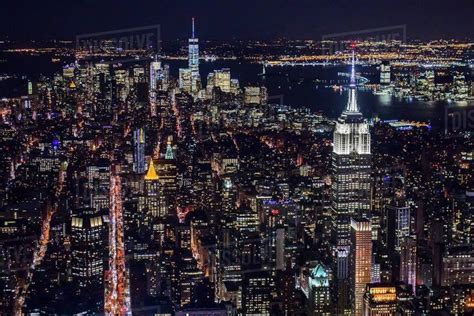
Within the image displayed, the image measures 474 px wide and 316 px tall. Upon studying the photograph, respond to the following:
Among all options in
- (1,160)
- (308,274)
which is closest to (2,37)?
(1,160)

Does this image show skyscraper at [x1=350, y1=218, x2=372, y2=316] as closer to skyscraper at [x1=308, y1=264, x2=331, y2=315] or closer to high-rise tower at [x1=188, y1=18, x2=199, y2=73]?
skyscraper at [x1=308, y1=264, x2=331, y2=315]

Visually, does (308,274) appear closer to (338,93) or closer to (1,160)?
(1,160)

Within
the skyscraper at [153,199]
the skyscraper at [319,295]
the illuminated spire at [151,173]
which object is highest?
the illuminated spire at [151,173]

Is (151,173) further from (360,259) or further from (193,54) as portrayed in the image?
(193,54)

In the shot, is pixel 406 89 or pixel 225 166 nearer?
pixel 225 166

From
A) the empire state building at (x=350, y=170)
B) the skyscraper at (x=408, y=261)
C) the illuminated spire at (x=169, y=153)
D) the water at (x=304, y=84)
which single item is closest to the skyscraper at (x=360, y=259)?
the skyscraper at (x=408, y=261)

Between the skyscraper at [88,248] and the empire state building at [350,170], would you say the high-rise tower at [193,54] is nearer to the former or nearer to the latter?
the empire state building at [350,170]
